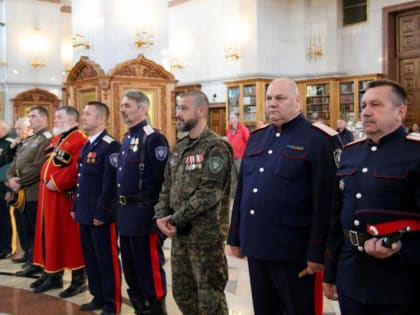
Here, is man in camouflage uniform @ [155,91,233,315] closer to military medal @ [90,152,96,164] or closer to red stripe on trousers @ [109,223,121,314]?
red stripe on trousers @ [109,223,121,314]

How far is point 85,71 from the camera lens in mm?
8672

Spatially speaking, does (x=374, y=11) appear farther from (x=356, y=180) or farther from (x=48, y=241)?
(x=356, y=180)

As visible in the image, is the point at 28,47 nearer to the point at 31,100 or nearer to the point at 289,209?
the point at 31,100

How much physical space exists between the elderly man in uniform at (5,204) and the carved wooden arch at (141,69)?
266 centimetres

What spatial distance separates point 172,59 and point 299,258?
49.8 feet

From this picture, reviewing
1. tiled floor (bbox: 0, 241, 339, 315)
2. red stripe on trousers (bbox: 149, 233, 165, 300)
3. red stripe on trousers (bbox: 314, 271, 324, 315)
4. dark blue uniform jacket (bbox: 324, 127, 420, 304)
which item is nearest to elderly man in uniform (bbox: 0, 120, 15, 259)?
tiled floor (bbox: 0, 241, 339, 315)

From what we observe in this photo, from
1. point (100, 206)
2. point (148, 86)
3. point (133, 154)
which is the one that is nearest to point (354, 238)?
point (133, 154)

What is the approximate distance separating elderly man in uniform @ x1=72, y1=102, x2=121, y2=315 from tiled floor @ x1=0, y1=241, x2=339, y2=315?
0.81 ft

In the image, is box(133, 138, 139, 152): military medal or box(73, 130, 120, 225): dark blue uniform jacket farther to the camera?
box(73, 130, 120, 225): dark blue uniform jacket

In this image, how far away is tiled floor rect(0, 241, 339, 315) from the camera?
384 centimetres

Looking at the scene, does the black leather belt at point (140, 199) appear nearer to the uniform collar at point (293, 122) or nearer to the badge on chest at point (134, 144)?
the badge on chest at point (134, 144)

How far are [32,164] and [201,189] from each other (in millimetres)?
2602

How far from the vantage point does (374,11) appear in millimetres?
12984

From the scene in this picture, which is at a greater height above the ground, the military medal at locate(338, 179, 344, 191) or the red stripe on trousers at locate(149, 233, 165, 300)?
the military medal at locate(338, 179, 344, 191)
